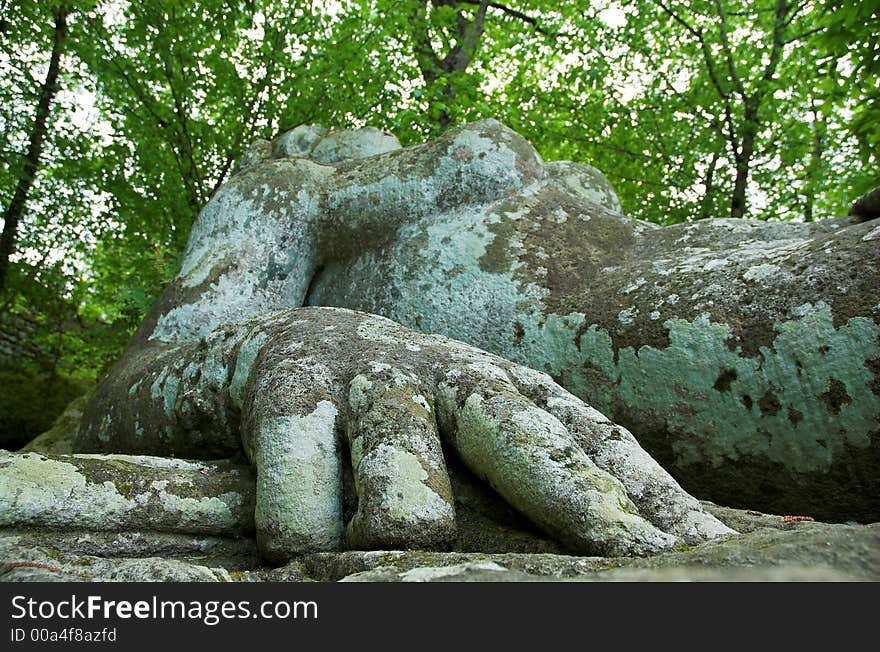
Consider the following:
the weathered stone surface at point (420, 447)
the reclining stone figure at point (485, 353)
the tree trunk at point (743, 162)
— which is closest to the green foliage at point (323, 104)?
the tree trunk at point (743, 162)

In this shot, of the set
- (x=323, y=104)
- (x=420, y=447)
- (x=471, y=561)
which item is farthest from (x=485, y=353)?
(x=323, y=104)

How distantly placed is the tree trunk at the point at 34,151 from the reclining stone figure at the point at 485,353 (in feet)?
15.9

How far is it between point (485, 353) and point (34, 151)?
7.44 metres

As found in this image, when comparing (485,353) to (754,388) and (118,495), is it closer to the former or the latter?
(754,388)

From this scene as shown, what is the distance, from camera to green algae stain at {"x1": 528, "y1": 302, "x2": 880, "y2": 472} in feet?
7.27

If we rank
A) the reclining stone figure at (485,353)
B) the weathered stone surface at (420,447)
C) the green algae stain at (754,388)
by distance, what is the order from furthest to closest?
the green algae stain at (754,388) → the reclining stone figure at (485,353) → the weathered stone surface at (420,447)

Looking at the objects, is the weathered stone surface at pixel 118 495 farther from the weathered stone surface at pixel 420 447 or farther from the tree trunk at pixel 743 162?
the tree trunk at pixel 743 162

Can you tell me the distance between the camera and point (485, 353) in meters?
2.46

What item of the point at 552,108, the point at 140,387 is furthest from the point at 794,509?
the point at 552,108

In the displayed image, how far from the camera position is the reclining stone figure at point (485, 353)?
1885mm

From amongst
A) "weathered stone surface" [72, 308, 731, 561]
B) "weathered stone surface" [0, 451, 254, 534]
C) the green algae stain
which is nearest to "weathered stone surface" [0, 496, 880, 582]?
"weathered stone surface" [0, 451, 254, 534]

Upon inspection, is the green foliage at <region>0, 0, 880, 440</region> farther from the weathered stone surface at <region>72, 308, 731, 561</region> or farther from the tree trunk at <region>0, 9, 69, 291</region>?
the weathered stone surface at <region>72, 308, 731, 561</region>

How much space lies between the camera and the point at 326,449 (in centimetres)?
200
